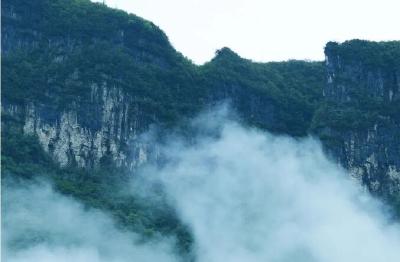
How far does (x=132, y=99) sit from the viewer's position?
68.1 meters

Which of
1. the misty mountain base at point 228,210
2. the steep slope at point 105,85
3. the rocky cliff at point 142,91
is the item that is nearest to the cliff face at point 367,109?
the rocky cliff at point 142,91

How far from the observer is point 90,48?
223ft

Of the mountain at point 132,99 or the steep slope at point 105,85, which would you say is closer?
the mountain at point 132,99

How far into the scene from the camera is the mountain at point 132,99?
63188mm

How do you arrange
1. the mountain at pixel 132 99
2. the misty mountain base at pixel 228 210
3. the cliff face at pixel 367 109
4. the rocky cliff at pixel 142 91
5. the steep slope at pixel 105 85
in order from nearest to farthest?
the misty mountain base at pixel 228 210
the mountain at pixel 132 99
the steep slope at pixel 105 85
the rocky cliff at pixel 142 91
the cliff face at pixel 367 109

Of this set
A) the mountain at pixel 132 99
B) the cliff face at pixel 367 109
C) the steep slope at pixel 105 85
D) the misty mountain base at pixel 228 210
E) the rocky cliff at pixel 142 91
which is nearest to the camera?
the misty mountain base at pixel 228 210

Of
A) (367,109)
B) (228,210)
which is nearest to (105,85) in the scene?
(228,210)

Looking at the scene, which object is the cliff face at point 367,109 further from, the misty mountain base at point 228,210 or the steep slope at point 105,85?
the steep slope at point 105,85

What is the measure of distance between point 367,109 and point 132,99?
15778 mm

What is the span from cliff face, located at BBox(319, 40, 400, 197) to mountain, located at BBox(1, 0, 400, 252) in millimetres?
68

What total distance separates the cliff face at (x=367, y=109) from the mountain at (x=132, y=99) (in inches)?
2.7

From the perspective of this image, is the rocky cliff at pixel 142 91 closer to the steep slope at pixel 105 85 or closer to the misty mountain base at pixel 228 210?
the steep slope at pixel 105 85

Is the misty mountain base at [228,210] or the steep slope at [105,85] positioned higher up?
the steep slope at [105,85]

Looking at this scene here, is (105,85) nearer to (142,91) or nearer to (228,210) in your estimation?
(142,91)
